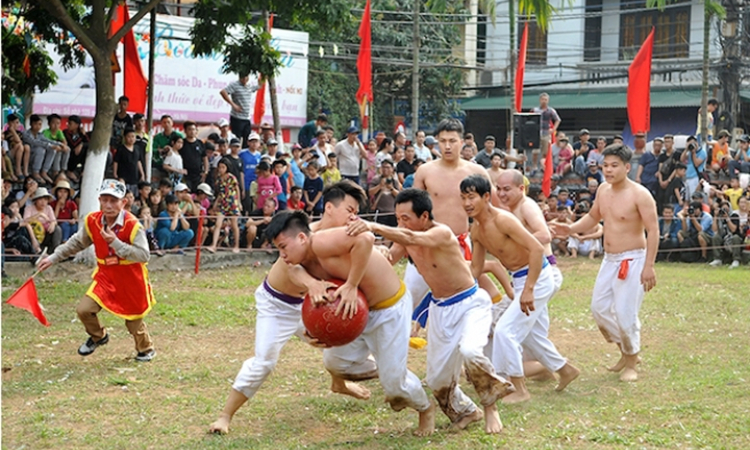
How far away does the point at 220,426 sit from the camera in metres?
6.11

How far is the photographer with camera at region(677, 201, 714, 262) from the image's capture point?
17.0m

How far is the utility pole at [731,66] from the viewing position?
25844 millimetres

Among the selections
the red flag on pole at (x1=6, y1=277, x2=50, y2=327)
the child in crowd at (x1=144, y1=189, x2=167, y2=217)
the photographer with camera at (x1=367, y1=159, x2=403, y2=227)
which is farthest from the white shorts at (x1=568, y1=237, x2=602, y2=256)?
the red flag on pole at (x1=6, y1=277, x2=50, y2=327)

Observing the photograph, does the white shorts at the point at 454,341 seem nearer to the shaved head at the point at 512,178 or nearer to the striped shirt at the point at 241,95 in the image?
the shaved head at the point at 512,178

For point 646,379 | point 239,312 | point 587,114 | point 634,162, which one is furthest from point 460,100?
point 646,379

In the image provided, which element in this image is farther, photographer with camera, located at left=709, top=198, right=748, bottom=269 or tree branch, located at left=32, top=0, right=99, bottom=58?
photographer with camera, located at left=709, top=198, right=748, bottom=269

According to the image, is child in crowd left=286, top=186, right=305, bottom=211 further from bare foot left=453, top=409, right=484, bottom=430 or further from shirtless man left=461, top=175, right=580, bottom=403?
bare foot left=453, top=409, right=484, bottom=430

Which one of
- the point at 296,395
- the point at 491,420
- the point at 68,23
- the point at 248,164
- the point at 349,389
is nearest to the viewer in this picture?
the point at 491,420

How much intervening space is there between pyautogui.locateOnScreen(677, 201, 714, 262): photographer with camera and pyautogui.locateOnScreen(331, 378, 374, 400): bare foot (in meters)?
11.6

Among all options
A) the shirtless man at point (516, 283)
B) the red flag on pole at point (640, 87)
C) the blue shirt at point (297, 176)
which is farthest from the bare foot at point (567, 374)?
the red flag on pole at point (640, 87)

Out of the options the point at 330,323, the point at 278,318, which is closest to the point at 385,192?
the point at 278,318

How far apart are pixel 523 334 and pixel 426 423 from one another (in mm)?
1237

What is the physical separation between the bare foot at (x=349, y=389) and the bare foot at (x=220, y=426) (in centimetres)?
92

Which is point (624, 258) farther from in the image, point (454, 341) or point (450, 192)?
point (454, 341)
